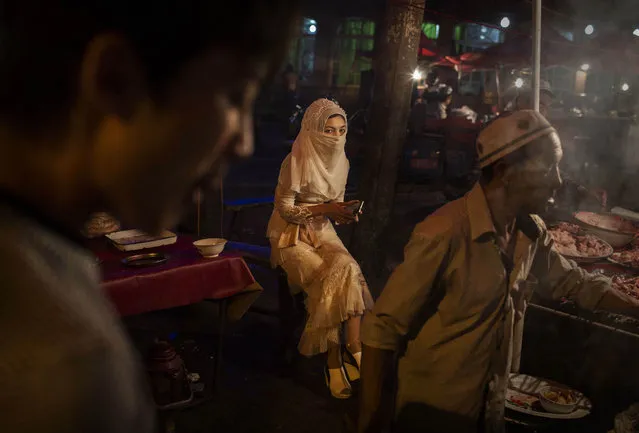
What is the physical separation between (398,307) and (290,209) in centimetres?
289

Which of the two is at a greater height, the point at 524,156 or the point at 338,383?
the point at 524,156

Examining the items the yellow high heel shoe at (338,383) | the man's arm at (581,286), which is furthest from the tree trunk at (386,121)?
the man's arm at (581,286)

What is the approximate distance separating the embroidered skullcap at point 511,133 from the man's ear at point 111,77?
210cm

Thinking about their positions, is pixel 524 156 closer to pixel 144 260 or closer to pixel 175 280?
pixel 175 280

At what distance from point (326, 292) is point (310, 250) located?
0.55m

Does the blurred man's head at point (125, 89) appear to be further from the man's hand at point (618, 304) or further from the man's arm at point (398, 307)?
the man's hand at point (618, 304)

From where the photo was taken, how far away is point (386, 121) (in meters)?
7.17

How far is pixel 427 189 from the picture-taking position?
1497 cm

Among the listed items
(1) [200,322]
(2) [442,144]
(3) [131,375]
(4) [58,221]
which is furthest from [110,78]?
(2) [442,144]

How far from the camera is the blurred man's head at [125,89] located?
771mm

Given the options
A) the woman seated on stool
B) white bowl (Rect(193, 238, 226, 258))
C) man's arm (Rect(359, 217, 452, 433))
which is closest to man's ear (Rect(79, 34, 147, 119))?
man's arm (Rect(359, 217, 452, 433))

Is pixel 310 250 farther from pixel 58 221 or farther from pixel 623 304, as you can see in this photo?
pixel 58 221

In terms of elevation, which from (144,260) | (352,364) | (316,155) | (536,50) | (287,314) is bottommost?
(352,364)

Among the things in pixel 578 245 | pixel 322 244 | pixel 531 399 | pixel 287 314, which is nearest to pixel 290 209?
pixel 322 244
